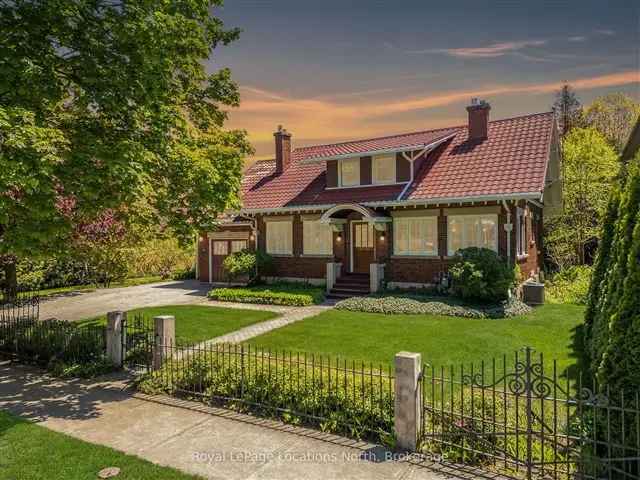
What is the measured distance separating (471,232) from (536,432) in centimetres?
1252

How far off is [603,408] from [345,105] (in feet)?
32.5

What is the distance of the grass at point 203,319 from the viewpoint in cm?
1274

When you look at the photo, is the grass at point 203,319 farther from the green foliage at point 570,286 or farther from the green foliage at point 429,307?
the green foliage at point 570,286

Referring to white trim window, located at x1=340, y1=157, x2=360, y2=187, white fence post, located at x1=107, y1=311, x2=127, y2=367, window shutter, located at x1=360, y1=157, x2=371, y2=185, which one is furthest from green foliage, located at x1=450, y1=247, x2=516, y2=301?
white fence post, located at x1=107, y1=311, x2=127, y2=367

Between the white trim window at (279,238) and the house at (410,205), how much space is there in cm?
5

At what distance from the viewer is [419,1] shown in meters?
11.1

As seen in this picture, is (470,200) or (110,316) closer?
(110,316)

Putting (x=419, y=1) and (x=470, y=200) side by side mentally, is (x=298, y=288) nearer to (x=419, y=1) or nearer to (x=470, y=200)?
(x=470, y=200)

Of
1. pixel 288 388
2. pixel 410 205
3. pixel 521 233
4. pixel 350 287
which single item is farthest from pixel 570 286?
pixel 288 388

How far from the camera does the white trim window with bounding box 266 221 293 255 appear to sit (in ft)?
71.4

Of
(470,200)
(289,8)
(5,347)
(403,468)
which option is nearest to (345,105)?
(289,8)

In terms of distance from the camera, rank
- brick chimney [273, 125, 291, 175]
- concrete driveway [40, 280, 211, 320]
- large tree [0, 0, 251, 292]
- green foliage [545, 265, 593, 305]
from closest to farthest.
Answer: large tree [0, 0, 251, 292] → green foliage [545, 265, 593, 305] → concrete driveway [40, 280, 211, 320] → brick chimney [273, 125, 291, 175]

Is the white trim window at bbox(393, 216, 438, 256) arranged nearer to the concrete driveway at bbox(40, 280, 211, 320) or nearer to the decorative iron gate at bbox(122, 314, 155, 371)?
the concrete driveway at bbox(40, 280, 211, 320)

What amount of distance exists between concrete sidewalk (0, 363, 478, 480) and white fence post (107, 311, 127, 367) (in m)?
1.07
